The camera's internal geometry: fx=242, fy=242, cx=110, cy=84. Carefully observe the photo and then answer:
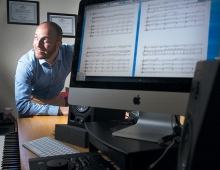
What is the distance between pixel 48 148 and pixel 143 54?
19.3 inches

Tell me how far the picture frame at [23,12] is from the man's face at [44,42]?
0.97 metres

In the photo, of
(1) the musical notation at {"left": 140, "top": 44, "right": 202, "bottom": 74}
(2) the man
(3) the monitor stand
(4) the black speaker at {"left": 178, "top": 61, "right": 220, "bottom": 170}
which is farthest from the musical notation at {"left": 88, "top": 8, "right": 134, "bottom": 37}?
(2) the man

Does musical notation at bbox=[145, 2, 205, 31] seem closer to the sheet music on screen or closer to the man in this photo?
the sheet music on screen

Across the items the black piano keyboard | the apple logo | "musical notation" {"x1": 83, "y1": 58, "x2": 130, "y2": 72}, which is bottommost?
the black piano keyboard

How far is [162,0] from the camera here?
0.68 m

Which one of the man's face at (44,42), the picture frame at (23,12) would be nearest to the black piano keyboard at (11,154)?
the man's face at (44,42)

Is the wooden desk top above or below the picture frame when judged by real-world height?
below

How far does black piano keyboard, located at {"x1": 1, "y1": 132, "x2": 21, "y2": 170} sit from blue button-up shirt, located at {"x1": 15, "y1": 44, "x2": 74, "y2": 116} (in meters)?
0.37

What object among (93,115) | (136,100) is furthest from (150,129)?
(93,115)

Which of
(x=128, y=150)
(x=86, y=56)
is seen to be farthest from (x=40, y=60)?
(x=128, y=150)

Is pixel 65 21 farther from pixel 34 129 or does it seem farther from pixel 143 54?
pixel 143 54

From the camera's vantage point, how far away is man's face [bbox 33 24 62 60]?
209cm

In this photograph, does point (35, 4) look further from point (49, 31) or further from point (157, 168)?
point (157, 168)

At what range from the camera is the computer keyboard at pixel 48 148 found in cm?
83
